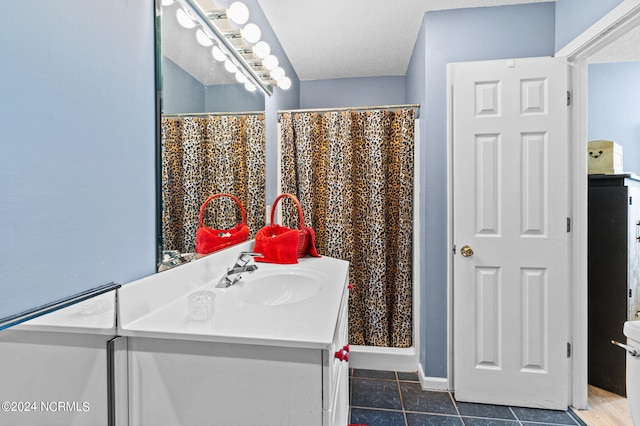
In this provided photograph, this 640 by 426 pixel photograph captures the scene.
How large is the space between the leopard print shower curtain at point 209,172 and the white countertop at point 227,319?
7.1 inches

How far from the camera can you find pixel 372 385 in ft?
6.75

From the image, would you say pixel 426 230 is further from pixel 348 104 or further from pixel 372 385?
pixel 348 104

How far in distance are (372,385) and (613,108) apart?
2.79 m

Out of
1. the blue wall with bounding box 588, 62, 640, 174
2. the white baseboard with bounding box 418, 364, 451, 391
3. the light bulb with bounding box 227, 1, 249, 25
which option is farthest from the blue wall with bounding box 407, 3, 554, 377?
the light bulb with bounding box 227, 1, 249, 25

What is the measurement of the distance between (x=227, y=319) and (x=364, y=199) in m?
1.60

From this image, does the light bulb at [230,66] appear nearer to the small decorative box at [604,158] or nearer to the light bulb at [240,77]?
the light bulb at [240,77]

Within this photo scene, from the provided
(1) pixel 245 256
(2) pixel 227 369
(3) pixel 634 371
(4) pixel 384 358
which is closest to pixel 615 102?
(3) pixel 634 371

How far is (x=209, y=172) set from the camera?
4.57 ft

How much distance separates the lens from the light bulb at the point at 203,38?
1.31 m

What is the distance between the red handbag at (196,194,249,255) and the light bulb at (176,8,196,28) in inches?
26.5

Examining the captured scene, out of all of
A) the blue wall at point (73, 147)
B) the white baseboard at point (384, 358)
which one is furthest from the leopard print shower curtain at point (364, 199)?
the blue wall at point (73, 147)

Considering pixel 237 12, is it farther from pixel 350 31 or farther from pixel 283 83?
pixel 350 31

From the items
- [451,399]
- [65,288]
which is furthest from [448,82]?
[65,288]

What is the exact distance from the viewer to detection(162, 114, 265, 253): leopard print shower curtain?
1.10 meters
